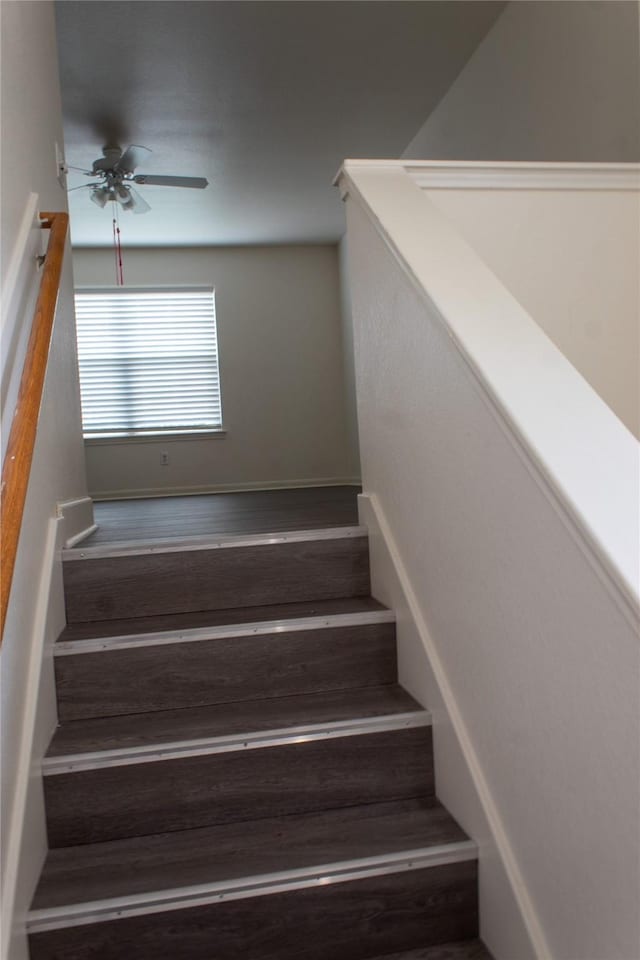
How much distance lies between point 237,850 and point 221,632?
0.54 m

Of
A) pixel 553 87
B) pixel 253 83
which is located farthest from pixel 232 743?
pixel 253 83

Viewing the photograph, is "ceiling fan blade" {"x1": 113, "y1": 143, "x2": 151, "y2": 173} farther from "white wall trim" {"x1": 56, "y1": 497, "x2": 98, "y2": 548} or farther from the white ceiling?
"white wall trim" {"x1": 56, "y1": 497, "x2": 98, "y2": 548}

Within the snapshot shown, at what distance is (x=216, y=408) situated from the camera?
7066 mm

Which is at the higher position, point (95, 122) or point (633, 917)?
point (95, 122)

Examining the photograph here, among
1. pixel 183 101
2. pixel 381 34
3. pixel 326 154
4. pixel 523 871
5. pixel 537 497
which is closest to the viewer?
pixel 537 497

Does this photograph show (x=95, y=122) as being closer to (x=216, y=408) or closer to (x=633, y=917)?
(x=216, y=408)

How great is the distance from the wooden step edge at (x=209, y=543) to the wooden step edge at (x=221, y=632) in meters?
0.29

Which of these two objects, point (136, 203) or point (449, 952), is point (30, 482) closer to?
point (449, 952)

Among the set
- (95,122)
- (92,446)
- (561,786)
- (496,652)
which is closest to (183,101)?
(95,122)

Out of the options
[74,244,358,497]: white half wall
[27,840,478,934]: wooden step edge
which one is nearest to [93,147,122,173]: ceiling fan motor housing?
[74,244,358,497]: white half wall

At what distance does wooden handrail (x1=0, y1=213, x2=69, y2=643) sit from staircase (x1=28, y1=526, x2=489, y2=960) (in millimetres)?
656

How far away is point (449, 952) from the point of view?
4.75 ft

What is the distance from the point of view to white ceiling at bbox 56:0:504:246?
3.46 meters

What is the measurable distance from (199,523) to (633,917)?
2903mm
